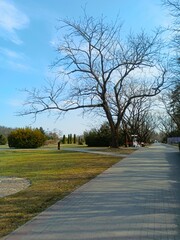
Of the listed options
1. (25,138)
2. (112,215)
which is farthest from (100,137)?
(112,215)

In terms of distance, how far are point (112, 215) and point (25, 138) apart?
141 ft

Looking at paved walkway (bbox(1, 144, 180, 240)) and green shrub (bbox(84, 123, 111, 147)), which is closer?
paved walkway (bbox(1, 144, 180, 240))

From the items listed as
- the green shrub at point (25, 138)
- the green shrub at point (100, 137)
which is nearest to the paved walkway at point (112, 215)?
the green shrub at point (25, 138)

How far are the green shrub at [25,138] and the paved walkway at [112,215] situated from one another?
38364 millimetres

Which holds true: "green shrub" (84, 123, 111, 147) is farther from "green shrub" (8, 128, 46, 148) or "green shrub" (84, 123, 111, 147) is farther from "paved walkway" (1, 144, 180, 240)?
"paved walkway" (1, 144, 180, 240)

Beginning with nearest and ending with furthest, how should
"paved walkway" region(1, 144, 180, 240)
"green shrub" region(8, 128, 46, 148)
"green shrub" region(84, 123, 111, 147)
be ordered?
"paved walkway" region(1, 144, 180, 240) < "green shrub" region(8, 128, 46, 148) < "green shrub" region(84, 123, 111, 147)

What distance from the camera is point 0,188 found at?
1132 centimetres

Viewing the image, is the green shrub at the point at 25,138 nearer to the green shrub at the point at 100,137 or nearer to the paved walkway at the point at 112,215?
the green shrub at the point at 100,137

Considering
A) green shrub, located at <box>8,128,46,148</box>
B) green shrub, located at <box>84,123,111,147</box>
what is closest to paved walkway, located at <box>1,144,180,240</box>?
green shrub, located at <box>8,128,46,148</box>

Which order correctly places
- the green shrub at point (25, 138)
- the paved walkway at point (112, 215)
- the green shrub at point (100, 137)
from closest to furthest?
the paved walkway at point (112, 215) < the green shrub at point (25, 138) < the green shrub at point (100, 137)

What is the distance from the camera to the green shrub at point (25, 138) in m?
48.9

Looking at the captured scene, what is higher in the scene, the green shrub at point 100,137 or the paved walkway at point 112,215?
the green shrub at point 100,137

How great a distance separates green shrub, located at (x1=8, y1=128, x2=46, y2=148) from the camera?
48.9 m

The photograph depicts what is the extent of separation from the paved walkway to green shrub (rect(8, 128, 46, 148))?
3836 centimetres
